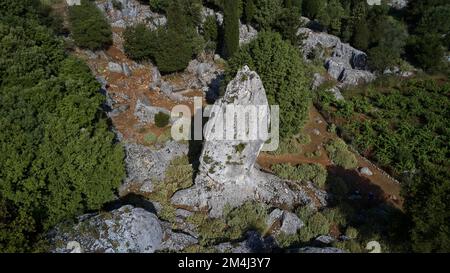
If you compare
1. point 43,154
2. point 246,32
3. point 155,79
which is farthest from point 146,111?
point 246,32

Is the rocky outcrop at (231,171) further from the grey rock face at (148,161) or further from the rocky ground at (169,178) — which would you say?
the grey rock face at (148,161)

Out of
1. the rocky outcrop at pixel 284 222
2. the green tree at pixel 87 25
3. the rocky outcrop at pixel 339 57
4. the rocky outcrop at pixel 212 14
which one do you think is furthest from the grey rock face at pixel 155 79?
the rocky outcrop at pixel 284 222

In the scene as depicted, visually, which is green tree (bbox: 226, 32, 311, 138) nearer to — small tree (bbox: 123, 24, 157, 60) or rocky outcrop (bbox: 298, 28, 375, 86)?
small tree (bbox: 123, 24, 157, 60)

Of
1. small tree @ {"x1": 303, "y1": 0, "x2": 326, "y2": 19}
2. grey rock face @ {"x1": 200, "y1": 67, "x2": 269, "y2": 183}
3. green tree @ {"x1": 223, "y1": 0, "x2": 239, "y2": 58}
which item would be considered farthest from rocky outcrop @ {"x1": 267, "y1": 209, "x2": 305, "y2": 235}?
small tree @ {"x1": 303, "y1": 0, "x2": 326, "y2": 19}

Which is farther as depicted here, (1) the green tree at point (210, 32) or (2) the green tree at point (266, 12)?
(2) the green tree at point (266, 12)

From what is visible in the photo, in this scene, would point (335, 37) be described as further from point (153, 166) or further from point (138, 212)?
point (138, 212)
